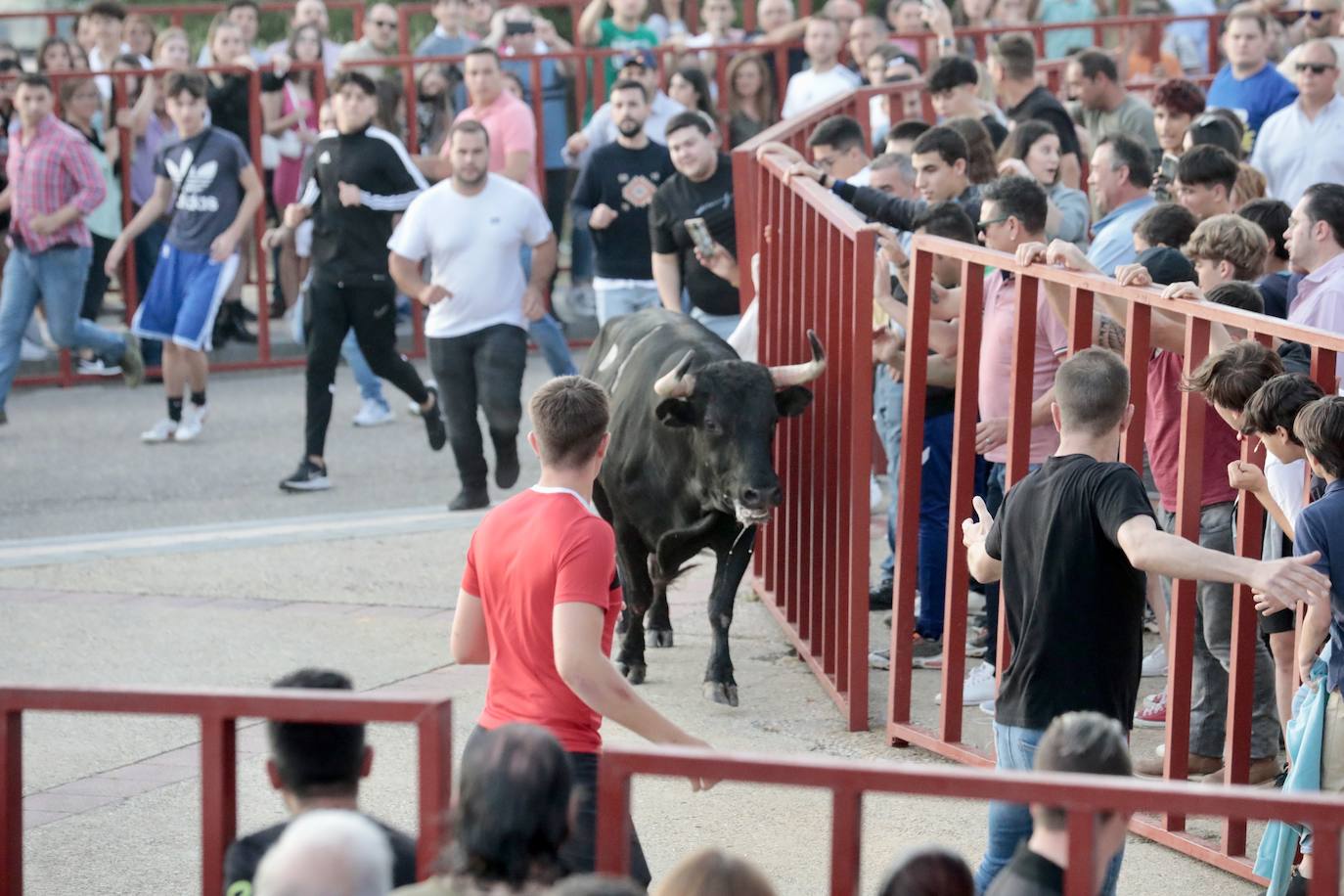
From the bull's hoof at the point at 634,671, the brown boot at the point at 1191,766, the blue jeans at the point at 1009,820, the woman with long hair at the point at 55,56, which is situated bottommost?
the bull's hoof at the point at 634,671

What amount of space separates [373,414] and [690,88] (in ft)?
10.4

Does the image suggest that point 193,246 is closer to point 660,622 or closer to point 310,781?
point 660,622

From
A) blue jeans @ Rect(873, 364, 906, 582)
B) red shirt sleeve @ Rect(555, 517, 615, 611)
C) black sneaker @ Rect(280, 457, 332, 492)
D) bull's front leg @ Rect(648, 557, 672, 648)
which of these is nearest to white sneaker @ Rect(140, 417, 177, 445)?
black sneaker @ Rect(280, 457, 332, 492)

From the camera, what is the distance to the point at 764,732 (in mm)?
6766

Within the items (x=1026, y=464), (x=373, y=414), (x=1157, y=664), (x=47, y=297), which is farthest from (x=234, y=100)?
(x=1026, y=464)

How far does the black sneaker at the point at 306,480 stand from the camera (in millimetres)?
10750

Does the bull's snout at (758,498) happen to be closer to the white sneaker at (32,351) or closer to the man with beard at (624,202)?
the man with beard at (624,202)

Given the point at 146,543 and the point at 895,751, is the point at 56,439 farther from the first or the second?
the point at 895,751

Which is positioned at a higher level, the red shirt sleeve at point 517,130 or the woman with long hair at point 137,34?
the woman with long hair at point 137,34

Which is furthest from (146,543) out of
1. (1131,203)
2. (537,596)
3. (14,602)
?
(537,596)

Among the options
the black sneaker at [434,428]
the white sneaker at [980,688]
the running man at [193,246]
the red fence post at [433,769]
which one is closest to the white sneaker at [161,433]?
the running man at [193,246]

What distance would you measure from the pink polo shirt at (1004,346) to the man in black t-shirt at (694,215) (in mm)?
3095

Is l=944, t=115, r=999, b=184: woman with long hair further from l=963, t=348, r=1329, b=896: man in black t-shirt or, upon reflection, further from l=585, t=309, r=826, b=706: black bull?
l=963, t=348, r=1329, b=896: man in black t-shirt

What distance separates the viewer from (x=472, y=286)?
994 cm
